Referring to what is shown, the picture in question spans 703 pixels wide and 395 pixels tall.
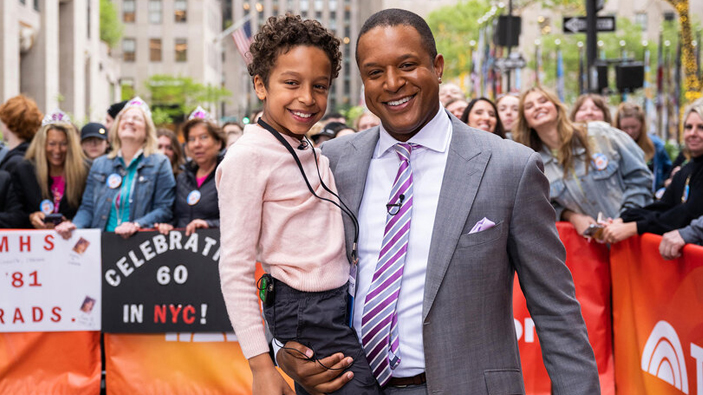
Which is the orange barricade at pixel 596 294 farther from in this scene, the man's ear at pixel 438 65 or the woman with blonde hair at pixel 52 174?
the woman with blonde hair at pixel 52 174

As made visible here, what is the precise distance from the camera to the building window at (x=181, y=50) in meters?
77.7

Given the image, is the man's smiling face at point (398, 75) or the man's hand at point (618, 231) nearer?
the man's smiling face at point (398, 75)

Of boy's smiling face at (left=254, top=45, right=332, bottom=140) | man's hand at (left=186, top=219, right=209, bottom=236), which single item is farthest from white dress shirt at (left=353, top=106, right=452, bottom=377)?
man's hand at (left=186, top=219, right=209, bottom=236)

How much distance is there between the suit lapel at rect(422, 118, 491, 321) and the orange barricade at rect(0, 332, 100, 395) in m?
5.21

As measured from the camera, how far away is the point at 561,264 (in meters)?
2.81

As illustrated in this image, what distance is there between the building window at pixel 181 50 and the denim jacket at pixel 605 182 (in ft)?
244

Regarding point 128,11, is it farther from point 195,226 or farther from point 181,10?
point 195,226

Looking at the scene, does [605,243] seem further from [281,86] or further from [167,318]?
[281,86]

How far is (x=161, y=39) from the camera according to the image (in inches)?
3061

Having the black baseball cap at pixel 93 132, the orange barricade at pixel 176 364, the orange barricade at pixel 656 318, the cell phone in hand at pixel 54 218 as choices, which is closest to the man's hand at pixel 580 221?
the orange barricade at pixel 656 318

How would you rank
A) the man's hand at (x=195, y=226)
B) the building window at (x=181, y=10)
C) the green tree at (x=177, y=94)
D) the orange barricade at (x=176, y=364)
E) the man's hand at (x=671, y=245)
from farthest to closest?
the building window at (x=181, y=10), the green tree at (x=177, y=94), the orange barricade at (x=176, y=364), the man's hand at (x=195, y=226), the man's hand at (x=671, y=245)

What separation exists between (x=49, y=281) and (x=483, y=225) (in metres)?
5.36

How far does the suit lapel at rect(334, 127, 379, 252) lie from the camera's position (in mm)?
2895

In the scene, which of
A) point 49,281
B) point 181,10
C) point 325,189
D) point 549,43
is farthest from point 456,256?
point 181,10
